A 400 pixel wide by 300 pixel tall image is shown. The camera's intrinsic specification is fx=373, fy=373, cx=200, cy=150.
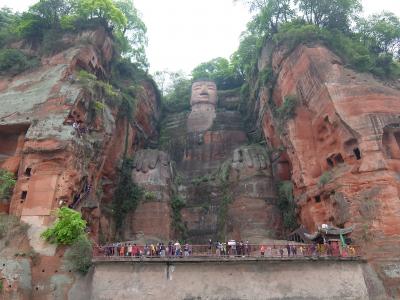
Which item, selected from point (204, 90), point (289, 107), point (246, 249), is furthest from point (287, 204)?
point (204, 90)

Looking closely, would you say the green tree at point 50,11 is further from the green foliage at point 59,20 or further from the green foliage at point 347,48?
the green foliage at point 347,48

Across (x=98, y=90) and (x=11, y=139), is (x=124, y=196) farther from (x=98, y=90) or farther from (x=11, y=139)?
(x=11, y=139)

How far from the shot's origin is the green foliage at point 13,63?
26367 millimetres

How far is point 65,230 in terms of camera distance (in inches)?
701

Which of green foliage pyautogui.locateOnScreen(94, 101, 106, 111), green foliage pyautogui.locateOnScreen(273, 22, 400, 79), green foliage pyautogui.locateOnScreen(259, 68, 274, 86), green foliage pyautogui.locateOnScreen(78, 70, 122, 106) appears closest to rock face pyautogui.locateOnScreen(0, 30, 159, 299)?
green foliage pyautogui.locateOnScreen(78, 70, 122, 106)

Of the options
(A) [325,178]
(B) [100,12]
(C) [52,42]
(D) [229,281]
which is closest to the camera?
(D) [229,281]

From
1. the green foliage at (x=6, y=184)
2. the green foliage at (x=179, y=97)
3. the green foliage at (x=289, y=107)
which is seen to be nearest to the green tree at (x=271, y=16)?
the green foliage at (x=289, y=107)

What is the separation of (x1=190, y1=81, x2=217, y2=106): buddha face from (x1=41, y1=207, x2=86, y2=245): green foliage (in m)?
26.8

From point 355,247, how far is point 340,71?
1192 centimetres

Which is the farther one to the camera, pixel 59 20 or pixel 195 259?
pixel 59 20

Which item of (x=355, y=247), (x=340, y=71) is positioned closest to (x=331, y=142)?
(x=340, y=71)

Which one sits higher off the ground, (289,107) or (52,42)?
(52,42)

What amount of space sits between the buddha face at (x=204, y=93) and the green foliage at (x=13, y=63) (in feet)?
65.5

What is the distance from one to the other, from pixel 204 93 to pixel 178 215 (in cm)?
1885
